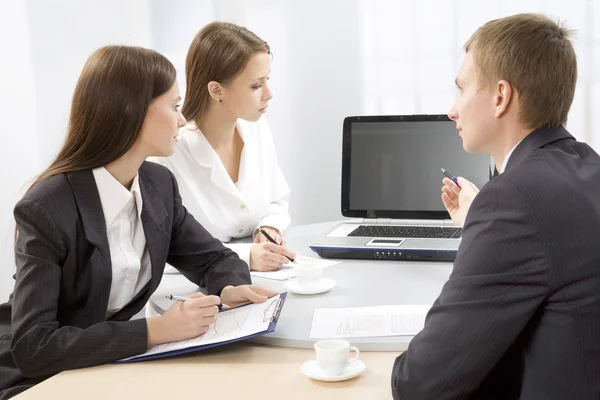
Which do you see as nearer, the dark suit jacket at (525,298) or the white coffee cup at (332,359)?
the dark suit jacket at (525,298)

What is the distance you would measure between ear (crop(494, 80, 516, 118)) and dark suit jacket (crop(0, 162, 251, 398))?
30.2 inches

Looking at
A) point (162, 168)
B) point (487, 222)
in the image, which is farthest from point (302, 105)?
point (487, 222)

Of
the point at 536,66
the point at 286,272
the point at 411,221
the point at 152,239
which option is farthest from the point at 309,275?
the point at 411,221

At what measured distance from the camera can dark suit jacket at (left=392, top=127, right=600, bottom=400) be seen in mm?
926

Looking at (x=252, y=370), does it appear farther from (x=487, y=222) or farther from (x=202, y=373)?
(x=487, y=222)

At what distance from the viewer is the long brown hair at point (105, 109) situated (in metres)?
1.47

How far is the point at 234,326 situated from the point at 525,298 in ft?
2.10

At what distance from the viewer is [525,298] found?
932 millimetres

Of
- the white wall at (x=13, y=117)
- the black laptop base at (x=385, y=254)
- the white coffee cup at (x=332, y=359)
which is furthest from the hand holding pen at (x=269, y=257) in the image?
the white wall at (x=13, y=117)

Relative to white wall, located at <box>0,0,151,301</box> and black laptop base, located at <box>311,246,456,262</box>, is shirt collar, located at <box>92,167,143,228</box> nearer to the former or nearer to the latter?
black laptop base, located at <box>311,246,456,262</box>

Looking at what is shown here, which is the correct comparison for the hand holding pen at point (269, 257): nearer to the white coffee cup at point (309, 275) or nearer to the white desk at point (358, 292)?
the white desk at point (358, 292)

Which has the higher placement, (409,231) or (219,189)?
(219,189)

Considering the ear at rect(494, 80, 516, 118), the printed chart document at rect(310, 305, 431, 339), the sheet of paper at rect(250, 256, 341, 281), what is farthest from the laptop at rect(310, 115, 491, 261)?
the ear at rect(494, 80, 516, 118)

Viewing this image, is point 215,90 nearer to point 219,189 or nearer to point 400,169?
point 219,189
